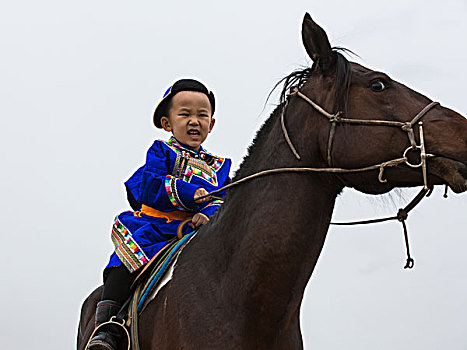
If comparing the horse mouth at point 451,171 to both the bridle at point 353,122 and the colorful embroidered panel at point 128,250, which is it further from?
the colorful embroidered panel at point 128,250

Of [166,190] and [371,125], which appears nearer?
[371,125]

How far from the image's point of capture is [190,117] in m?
→ 4.50

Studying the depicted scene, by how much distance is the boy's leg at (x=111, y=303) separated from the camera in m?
3.79

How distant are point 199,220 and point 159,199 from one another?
323 millimetres

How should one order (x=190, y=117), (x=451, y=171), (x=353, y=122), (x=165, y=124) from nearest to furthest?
(x=451, y=171) → (x=353, y=122) → (x=190, y=117) → (x=165, y=124)

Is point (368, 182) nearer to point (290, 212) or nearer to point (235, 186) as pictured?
point (290, 212)

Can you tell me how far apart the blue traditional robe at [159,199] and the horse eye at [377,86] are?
1.46m

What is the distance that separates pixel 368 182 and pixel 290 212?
463 millimetres

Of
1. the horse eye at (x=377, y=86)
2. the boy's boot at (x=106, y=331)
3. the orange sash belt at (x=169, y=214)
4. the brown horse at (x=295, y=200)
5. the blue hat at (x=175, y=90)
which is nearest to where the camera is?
the brown horse at (x=295, y=200)

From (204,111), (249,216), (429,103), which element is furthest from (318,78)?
(204,111)

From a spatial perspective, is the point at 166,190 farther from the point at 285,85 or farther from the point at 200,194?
the point at 285,85

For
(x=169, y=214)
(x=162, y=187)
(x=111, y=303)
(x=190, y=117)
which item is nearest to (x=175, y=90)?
(x=190, y=117)

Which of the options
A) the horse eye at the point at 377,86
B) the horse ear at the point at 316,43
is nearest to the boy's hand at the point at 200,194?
the horse ear at the point at 316,43

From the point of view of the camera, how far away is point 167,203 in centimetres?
414
